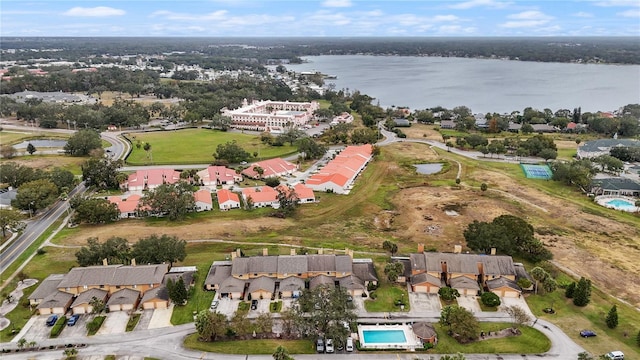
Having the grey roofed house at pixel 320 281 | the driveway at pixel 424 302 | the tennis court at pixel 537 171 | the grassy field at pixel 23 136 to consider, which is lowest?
the driveway at pixel 424 302

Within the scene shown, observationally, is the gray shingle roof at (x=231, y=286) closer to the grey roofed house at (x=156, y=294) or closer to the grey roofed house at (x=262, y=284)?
the grey roofed house at (x=262, y=284)

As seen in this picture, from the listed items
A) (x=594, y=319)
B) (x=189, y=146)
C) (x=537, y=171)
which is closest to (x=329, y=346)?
(x=594, y=319)

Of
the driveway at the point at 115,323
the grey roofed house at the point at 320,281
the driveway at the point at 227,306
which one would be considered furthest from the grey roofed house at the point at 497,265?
the driveway at the point at 115,323

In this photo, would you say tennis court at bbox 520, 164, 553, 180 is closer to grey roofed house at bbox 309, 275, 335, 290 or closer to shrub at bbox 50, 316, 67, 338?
grey roofed house at bbox 309, 275, 335, 290

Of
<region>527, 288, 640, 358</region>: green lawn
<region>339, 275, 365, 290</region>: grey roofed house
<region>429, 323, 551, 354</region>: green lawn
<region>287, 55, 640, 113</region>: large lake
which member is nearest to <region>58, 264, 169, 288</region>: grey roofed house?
<region>339, 275, 365, 290</region>: grey roofed house

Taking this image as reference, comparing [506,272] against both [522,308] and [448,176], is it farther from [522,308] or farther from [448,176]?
[448,176]

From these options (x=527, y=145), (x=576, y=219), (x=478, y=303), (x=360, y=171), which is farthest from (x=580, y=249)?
(x=527, y=145)
